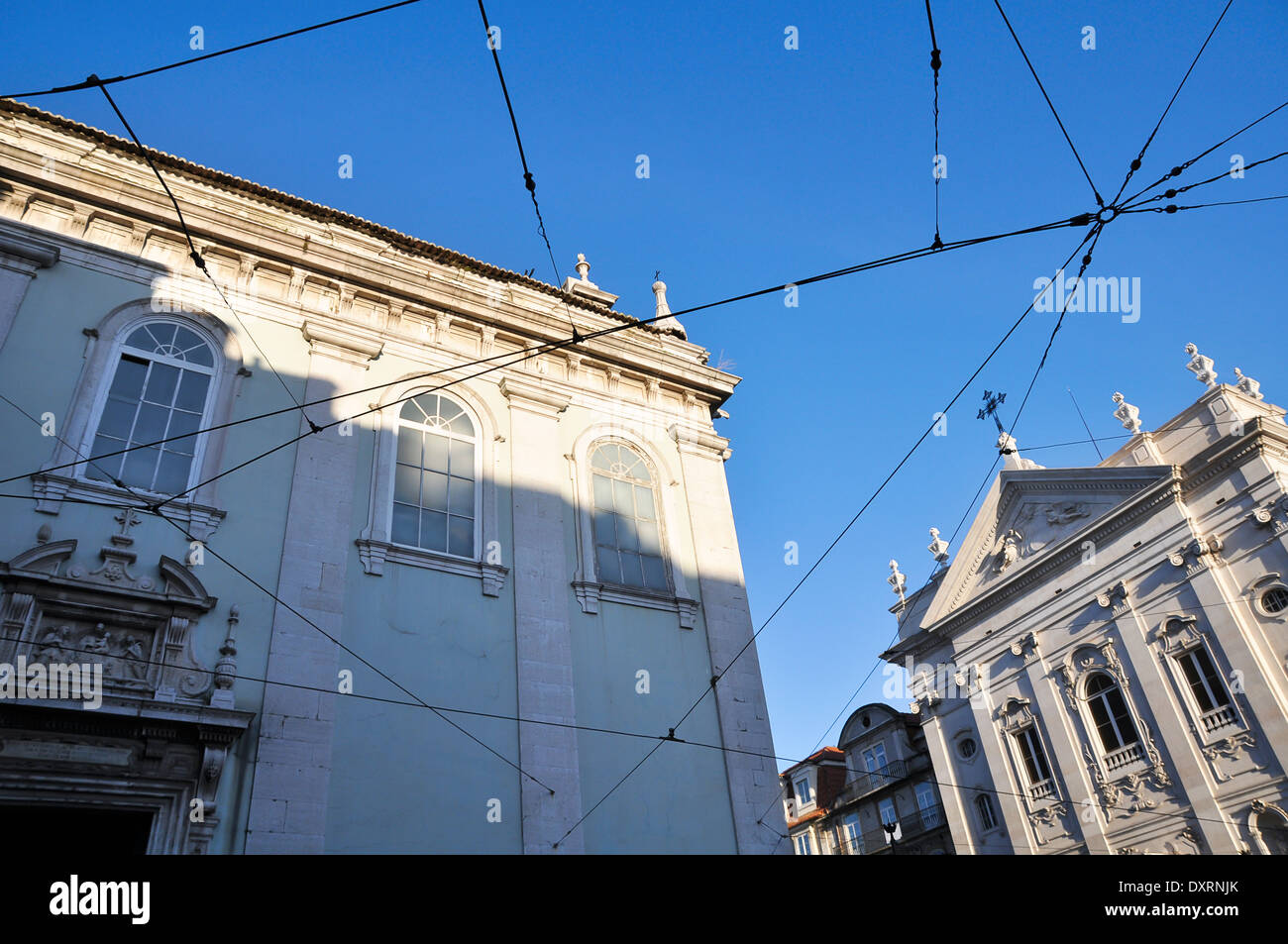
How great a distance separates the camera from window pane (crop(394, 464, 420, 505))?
12.4 m

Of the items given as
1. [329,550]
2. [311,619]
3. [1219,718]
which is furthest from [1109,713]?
[311,619]

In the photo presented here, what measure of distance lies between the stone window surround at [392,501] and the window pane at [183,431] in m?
2.30

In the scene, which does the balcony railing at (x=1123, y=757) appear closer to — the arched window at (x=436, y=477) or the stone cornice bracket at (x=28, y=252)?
the arched window at (x=436, y=477)

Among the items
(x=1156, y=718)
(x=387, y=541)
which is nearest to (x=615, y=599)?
(x=387, y=541)

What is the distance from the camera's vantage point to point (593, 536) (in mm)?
13617

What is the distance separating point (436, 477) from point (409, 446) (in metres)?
0.63

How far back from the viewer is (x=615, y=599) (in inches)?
516

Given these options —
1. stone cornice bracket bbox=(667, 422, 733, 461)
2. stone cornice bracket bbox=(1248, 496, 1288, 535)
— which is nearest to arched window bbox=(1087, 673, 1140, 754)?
stone cornice bracket bbox=(1248, 496, 1288, 535)

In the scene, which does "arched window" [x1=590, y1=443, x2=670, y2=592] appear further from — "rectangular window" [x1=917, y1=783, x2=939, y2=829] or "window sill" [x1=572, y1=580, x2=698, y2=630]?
"rectangular window" [x1=917, y1=783, x2=939, y2=829]

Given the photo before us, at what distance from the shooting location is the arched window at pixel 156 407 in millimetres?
10664

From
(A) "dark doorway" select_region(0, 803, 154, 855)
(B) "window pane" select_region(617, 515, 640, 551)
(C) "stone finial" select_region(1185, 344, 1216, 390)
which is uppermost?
(C) "stone finial" select_region(1185, 344, 1216, 390)

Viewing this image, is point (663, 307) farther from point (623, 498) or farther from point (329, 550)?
point (329, 550)

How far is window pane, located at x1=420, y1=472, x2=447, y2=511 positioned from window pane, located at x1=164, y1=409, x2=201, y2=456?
3054 millimetres
